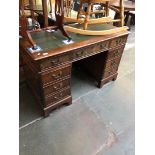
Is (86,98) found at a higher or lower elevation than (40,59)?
lower

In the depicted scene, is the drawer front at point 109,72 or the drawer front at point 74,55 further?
the drawer front at point 109,72

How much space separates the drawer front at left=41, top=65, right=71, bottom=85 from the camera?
1.35 meters

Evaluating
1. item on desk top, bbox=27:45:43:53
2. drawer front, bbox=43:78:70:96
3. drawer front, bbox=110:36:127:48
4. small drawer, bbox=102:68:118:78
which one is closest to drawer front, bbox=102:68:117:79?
small drawer, bbox=102:68:118:78

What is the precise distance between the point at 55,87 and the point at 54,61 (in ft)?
0.90

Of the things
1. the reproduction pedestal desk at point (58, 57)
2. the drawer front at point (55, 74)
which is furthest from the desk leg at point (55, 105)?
the drawer front at point (55, 74)

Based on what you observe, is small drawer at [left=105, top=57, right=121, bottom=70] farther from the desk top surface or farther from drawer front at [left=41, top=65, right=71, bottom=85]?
drawer front at [left=41, top=65, right=71, bottom=85]

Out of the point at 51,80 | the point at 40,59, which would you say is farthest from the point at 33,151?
the point at 40,59

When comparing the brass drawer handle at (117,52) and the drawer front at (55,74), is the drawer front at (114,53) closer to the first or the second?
the brass drawer handle at (117,52)

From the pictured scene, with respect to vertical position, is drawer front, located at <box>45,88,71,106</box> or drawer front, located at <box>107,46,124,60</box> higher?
drawer front, located at <box>107,46,124,60</box>

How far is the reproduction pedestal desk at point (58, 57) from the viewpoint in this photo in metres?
1.30

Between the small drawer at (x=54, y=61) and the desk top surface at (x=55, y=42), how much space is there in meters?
0.05
